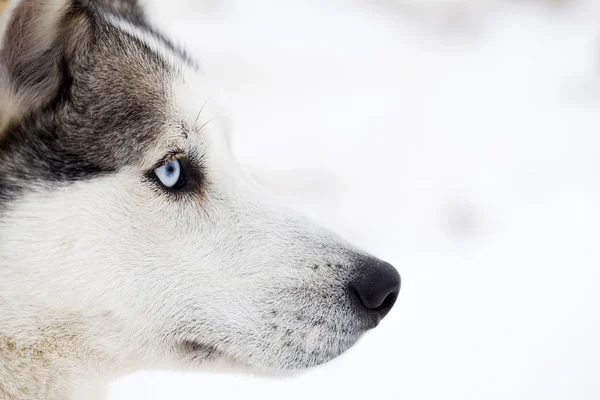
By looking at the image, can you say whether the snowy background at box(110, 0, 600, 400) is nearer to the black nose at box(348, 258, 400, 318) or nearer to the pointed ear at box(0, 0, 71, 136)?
the black nose at box(348, 258, 400, 318)

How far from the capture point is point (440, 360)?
3.55m


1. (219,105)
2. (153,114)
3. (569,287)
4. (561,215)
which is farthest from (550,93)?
(153,114)

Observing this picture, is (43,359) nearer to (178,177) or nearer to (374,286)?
(178,177)

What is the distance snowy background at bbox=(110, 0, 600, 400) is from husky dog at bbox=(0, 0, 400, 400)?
1042 mm

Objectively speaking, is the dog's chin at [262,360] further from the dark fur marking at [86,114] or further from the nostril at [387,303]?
the dark fur marking at [86,114]

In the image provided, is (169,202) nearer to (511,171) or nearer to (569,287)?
(569,287)

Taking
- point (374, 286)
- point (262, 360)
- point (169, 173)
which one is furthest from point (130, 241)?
point (374, 286)

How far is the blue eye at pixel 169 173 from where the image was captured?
70.6 inches

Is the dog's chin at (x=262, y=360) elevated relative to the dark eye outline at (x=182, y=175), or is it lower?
lower

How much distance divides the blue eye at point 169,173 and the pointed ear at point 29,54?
0.34 metres

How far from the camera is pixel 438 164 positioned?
5.26m

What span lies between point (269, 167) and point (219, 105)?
107 inches

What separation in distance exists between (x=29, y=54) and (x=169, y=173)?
0.47 meters

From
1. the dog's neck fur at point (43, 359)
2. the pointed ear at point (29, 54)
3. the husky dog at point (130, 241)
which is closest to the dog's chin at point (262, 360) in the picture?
the husky dog at point (130, 241)
